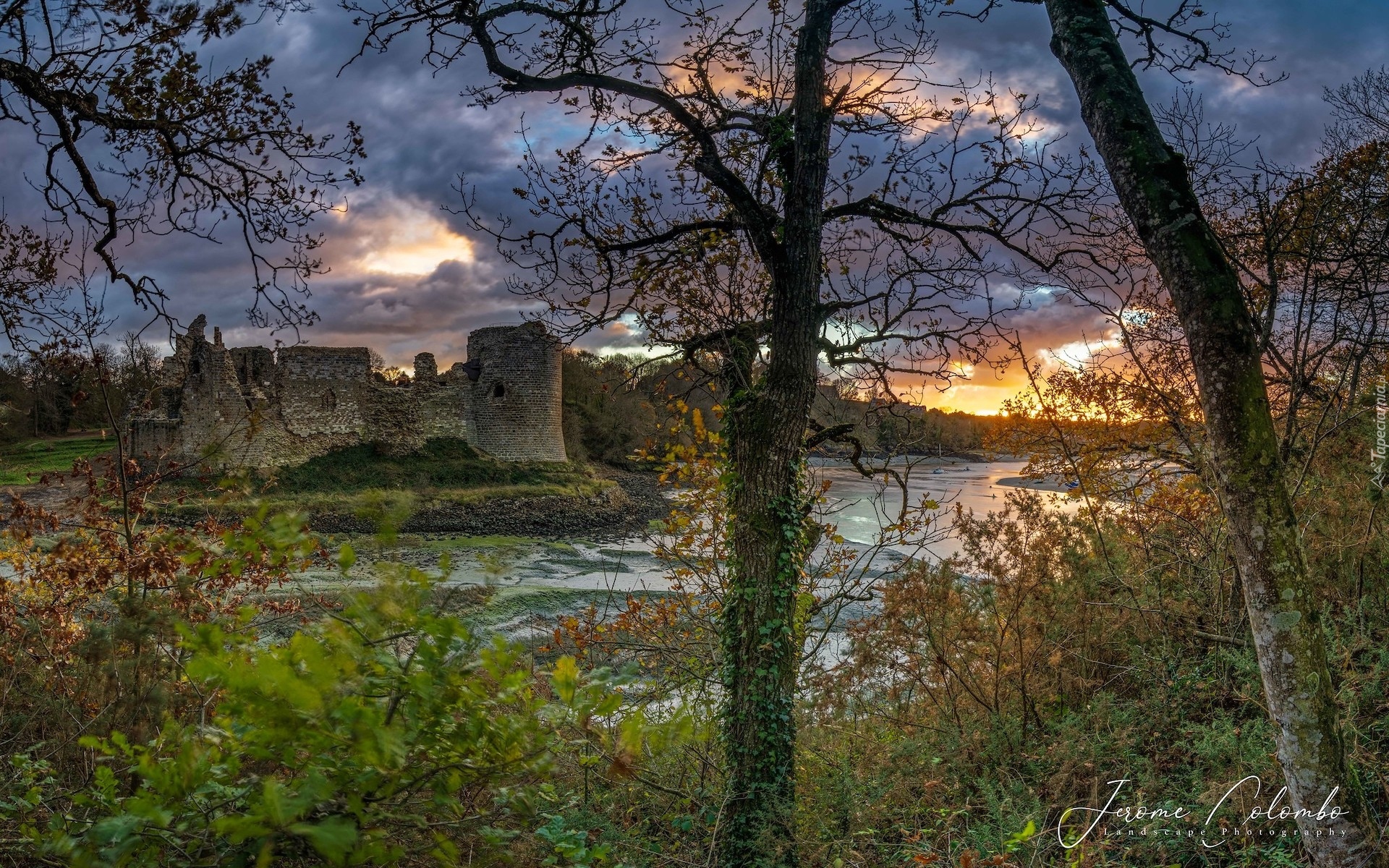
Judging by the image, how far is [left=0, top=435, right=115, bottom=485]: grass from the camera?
23359mm

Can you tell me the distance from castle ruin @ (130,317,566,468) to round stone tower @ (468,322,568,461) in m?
0.03

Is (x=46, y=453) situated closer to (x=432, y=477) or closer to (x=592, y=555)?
(x=432, y=477)

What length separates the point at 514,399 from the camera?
97.2ft

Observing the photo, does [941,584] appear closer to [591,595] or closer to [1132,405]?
[1132,405]

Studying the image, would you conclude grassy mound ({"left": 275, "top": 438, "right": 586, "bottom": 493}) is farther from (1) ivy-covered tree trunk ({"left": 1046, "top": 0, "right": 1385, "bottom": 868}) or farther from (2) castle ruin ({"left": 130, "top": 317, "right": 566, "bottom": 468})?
(1) ivy-covered tree trunk ({"left": 1046, "top": 0, "right": 1385, "bottom": 868})

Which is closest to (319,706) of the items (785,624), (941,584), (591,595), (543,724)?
(543,724)

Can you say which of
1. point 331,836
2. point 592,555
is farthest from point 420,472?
point 331,836

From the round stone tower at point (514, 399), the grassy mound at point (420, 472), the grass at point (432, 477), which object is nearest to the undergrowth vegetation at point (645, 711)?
the grass at point (432, 477)

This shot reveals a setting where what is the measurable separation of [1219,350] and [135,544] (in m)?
5.44

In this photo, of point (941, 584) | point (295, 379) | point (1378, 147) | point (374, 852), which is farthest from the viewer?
point (295, 379)

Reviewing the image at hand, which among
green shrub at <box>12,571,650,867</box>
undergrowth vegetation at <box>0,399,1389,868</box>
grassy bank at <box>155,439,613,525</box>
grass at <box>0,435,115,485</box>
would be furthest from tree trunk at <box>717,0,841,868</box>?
grass at <box>0,435,115,485</box>

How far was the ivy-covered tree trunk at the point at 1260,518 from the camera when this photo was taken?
9.02ft

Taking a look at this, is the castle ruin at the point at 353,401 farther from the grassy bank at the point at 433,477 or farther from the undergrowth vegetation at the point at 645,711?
the undergrowth vegetation at the point at 645,711

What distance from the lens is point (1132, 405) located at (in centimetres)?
825
